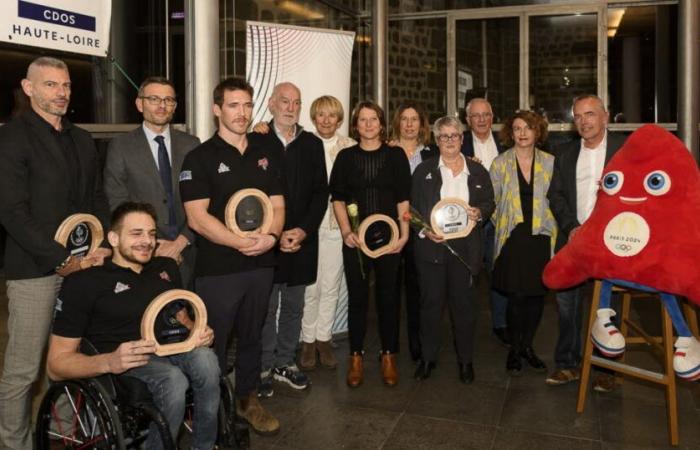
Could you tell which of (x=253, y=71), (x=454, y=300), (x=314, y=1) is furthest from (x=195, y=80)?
(x=314, y=1)

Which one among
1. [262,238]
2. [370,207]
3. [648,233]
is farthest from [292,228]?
[648,233]

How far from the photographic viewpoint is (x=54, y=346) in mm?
2410

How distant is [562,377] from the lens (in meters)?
3.87

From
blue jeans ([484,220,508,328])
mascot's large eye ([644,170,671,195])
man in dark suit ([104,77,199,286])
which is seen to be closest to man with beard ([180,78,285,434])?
man in dark suit ([104,77,199,286])

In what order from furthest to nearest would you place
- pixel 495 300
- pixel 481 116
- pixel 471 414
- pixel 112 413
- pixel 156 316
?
pixel 495 300 < pixel 481 116 < pixel 471 414 < pixel 156 316 < pixel 112 413

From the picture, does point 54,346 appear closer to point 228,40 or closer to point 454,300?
point 454,300

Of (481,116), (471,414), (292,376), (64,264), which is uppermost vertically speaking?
(481,116)

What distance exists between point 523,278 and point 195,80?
220 centimetres

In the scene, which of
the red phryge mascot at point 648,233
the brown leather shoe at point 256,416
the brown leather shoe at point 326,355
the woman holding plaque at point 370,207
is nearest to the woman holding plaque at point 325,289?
the brown leather shoe at point 326,355

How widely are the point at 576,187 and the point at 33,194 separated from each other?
2654 mm

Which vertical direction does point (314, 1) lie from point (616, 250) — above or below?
above

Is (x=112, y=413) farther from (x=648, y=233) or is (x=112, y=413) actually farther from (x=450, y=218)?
(x=648, y=233)

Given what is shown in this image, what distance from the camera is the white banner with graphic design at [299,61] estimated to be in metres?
4.62

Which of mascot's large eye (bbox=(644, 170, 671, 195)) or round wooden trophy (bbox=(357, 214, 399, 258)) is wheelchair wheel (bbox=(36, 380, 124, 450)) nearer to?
round wooden trophy (bbox=(357, 214, 399, 258))
